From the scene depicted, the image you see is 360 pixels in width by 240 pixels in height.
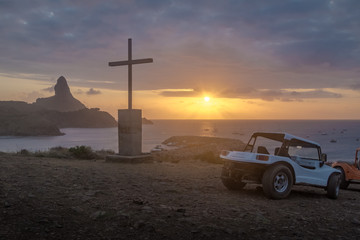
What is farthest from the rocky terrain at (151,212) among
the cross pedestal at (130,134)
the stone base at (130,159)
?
the cross pedestal at (130,134)

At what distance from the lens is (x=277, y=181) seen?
9.12m

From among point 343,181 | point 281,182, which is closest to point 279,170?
point 281,182

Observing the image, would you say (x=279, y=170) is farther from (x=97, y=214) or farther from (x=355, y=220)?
(x=97, y=214)

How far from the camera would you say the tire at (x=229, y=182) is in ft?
32.5

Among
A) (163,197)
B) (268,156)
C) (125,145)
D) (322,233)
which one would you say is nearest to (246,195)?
(268,156)

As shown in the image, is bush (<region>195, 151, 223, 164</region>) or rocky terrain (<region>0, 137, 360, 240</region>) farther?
bush (<region>195, 151, 223, 164</region>)

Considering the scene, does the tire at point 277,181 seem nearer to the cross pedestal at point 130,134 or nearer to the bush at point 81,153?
the cross pedestal at point 130,134

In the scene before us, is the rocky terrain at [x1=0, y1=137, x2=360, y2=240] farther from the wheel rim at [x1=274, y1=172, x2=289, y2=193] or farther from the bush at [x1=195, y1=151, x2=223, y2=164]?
the bush at [x1=195, y1=151, x2=223, y2=164]

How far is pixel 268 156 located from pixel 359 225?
2657 mm

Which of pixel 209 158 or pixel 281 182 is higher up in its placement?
pixel 281 182

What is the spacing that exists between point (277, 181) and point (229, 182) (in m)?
1.50

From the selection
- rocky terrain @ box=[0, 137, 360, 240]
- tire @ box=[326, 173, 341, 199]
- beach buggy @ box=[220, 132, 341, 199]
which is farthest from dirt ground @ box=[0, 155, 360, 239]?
beach buggy @ box=[220, 132, 341, 199]

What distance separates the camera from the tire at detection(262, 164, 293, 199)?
347 inches

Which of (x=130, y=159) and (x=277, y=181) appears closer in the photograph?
(x=277, y=181)
